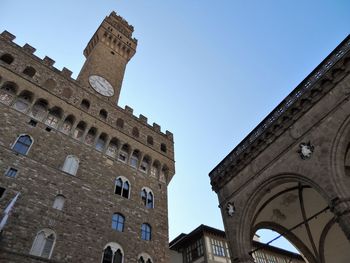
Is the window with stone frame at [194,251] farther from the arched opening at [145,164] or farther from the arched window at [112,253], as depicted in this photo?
the arched window at [112,253]

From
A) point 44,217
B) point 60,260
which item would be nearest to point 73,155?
point 44,217

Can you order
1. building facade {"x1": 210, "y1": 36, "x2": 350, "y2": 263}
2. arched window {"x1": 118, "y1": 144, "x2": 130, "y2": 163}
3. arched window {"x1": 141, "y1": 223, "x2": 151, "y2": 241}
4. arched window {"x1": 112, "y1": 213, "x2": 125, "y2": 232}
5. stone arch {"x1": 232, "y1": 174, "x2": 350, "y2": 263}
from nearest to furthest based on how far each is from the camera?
building facade {"x1": 210, "y1": 36, "x2": 350, "y2": 263}, stone arch {"x1": 232, "y1": 174, "x2": 350, "y2": 263}, arched window {"x1": 112, "y1": 213, "x2": 125, "y2": 232}, arched window {"x1": 141, "y1": 223, "x2": 151, "y2": 241}, arched window {"x1": 118, "y1": 144, "x2": 130, "y2": 163}

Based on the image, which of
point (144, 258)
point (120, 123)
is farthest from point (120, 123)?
point (144, 258)

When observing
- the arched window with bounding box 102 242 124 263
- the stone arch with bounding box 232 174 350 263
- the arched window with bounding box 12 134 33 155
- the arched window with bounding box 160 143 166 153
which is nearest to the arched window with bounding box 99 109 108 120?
the arched window with bounding box 160 143 166 153

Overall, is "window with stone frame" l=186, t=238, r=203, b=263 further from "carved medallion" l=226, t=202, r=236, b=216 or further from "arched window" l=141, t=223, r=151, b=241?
"carved medallion" l=226, t=202, r=236, b=216

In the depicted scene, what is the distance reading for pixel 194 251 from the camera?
78.3 ft

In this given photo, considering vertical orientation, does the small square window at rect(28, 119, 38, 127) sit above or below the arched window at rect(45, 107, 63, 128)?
below

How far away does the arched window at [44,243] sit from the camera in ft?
42.5

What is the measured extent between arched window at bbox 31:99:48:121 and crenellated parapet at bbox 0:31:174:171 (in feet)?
3.44

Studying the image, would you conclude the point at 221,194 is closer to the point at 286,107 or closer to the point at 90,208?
the point at 286,107

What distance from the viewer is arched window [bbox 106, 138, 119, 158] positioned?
2095cm

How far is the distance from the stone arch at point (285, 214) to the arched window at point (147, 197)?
8692 millimetres

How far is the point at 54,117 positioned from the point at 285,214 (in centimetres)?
1597

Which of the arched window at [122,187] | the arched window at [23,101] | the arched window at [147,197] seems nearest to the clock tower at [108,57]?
the arched window at [23,101]
